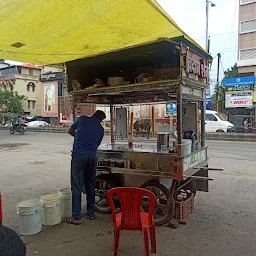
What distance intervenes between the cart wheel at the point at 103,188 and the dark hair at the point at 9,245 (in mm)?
2411

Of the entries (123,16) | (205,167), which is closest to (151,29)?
(123,16)

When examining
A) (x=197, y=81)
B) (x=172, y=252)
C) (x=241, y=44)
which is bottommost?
(x=172, y=252)

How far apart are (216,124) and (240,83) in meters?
5.66

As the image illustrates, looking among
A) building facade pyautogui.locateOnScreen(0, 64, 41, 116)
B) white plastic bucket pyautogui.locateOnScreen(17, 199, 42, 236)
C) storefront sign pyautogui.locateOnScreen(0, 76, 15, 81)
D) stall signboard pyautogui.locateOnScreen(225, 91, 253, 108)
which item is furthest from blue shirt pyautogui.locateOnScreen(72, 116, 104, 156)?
storefront sign pyautogui.locateOnScreen(0, 76, 15, 81)

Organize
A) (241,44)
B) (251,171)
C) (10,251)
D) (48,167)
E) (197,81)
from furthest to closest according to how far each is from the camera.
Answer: (241,44) → (48,167) → (251,171) → (197,81) → (10,251)

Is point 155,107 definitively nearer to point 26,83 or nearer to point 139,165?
point 139,165

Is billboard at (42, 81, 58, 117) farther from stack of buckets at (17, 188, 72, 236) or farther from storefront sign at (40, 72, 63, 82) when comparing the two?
stack of buckets at (17, 188, 72, 236)

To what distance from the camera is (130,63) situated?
487 cm

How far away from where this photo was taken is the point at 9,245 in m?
1.94

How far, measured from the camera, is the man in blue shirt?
3938 mm

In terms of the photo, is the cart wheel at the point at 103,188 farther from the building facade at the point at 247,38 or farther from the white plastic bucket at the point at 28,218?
the building facade at the point at 247,38

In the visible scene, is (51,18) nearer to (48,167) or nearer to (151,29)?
(151,29)

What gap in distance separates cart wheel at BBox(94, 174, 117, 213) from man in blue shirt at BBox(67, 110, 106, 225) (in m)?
0.31

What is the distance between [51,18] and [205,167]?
11.2 ft
